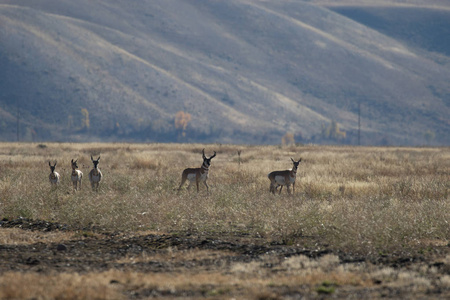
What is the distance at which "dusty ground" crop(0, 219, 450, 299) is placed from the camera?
845 cm

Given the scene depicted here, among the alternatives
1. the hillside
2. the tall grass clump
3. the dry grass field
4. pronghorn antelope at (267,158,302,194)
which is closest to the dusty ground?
the dry grass field

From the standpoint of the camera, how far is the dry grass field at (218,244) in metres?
8.63

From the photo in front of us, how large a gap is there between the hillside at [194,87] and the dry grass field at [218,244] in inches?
4340

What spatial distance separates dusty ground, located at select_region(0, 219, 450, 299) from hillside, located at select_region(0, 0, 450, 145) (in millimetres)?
114673

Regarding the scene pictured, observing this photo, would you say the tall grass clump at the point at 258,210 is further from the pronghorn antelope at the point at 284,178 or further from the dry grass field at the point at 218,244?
the pronghorn antelope at the point at 284,178

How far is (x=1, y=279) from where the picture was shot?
28.8ft

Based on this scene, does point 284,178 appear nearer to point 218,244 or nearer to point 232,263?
point 218,244

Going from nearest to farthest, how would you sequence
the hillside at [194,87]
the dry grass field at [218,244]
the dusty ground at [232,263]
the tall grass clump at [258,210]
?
the dusty ground at [232,263] < the dry grass field at [218,244] < the tall grass clump at [258,210] < the hillside at [194,87]

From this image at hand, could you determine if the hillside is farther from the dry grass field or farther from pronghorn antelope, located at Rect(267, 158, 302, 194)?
the dry grass field

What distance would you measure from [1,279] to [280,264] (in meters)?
4.28

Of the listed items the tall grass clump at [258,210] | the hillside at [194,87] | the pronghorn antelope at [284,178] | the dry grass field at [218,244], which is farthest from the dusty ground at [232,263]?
the hillside at [194,87]

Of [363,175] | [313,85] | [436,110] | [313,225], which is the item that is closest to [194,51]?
[313,85]

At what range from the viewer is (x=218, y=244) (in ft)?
39.4

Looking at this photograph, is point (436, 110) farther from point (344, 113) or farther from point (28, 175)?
point (28, 175)
